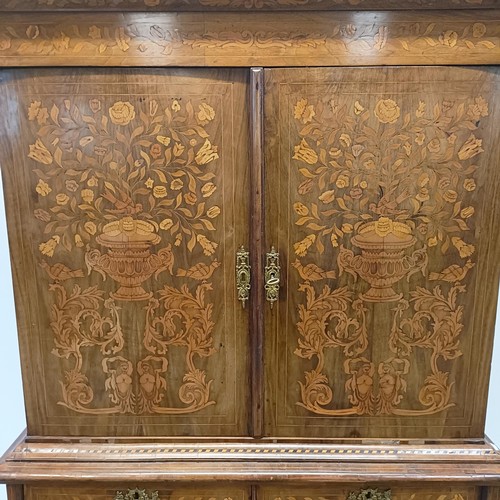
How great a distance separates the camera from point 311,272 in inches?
50.3

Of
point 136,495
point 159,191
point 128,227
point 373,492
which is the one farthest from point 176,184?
point 373,492

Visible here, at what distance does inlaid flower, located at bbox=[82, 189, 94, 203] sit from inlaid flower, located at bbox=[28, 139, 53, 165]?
0.12 m

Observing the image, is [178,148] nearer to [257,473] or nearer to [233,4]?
[233,4]

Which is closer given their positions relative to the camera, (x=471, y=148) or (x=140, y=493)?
(x=471, y=148)

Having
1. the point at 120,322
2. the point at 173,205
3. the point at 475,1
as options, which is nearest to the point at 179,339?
the point at 120,322

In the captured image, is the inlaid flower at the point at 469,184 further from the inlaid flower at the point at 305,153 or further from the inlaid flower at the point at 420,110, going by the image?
the inlaid flower at the point at 305,153

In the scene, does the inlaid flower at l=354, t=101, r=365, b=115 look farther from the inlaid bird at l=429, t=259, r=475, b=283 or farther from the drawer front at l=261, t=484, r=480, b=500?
the drawer front at l=261, t=484, r=480, b=500

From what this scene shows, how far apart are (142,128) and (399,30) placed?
2.25 feet

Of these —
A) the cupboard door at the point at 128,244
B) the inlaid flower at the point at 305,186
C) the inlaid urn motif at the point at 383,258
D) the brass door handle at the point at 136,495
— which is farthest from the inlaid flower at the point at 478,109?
the brass door handle at the point at 136,495

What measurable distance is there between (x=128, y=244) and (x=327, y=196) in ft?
1.79

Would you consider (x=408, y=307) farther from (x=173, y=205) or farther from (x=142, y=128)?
(x=142, y=128)

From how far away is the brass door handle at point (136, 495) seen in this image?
4.32 feet

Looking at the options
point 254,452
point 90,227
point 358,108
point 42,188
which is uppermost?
point 358,108

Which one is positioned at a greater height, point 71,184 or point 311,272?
point 71,184
